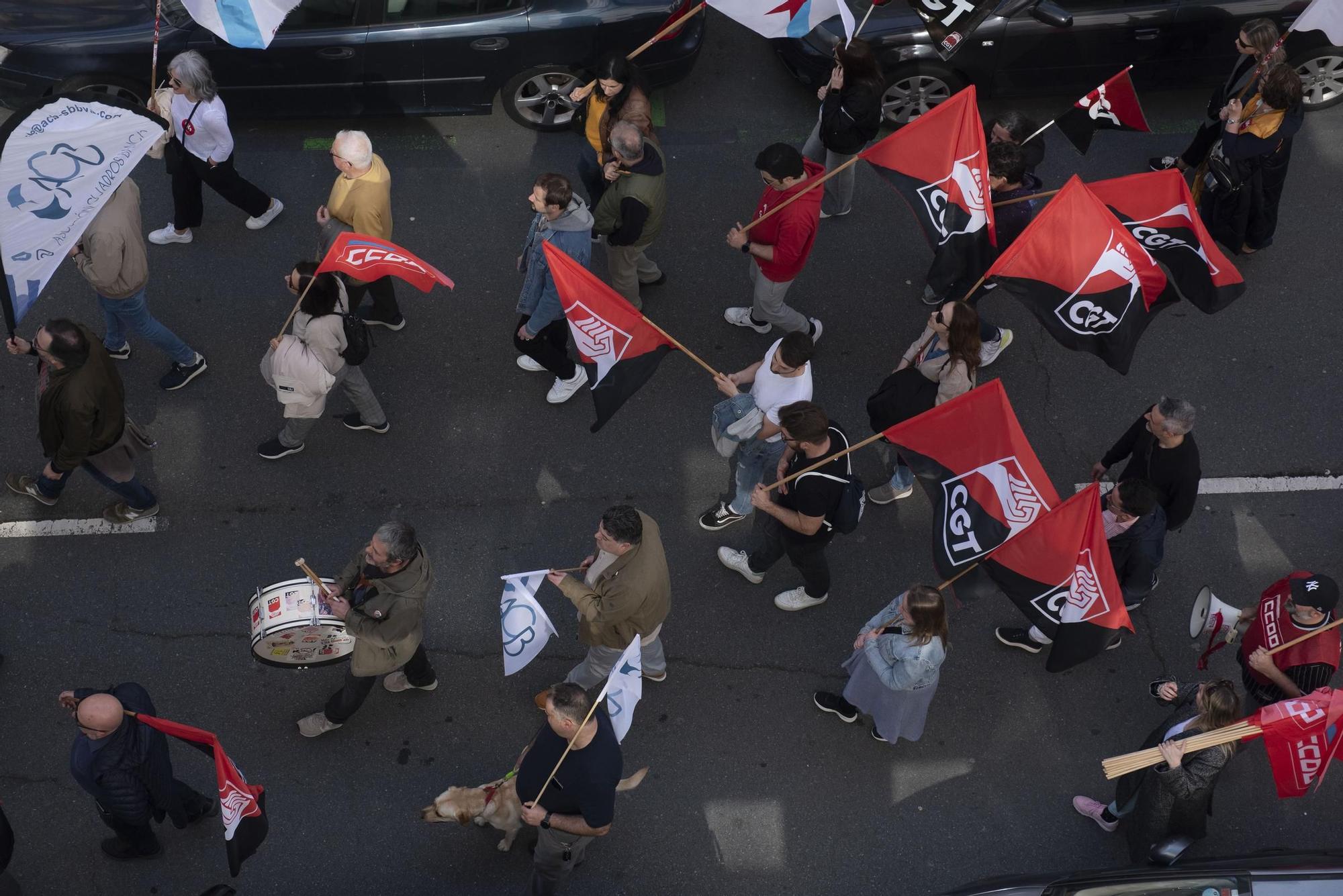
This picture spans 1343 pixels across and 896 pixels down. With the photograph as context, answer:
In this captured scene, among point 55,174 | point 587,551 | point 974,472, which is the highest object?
point 55,174

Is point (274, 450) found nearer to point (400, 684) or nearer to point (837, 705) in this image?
point (400, 684)

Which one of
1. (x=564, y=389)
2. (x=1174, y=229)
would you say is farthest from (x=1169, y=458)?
(x=564, y=389)

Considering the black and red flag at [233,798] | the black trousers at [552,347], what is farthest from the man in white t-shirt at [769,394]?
the black and red flag at [233,798]

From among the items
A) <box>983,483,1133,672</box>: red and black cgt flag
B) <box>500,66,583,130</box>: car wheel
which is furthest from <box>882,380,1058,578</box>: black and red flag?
<box>500,66,583,130</box>: car wheel

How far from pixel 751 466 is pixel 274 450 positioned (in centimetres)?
292

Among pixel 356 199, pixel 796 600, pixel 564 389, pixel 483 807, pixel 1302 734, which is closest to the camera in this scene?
pixel 1302 734

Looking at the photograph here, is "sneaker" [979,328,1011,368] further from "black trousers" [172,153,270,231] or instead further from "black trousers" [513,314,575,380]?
"black trousers" [172,153,270,231]

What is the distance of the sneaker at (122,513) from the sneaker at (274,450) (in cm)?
69

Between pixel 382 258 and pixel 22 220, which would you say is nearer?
pixel 22 220

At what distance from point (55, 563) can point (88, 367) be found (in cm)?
135

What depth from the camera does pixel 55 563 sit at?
23.0 feet

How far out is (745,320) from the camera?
8.55m

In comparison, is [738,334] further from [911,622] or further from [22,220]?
[22,220]

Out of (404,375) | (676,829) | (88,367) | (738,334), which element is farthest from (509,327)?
(676,829)
